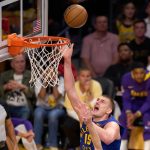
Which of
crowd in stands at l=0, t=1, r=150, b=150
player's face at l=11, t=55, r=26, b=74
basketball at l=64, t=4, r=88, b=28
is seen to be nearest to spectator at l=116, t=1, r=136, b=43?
crowd in stands at l=0, t=1, r=150, b=150

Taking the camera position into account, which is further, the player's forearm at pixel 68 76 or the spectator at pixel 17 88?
the spectator at pixel 17 88

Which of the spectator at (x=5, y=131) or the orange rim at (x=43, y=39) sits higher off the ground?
the orange rim at (x=43, y=39)

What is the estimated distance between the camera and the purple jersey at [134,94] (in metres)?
8.83

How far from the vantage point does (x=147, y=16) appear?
34.7 feet


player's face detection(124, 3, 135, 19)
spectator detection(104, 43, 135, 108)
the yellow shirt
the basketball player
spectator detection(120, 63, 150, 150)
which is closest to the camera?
the basketball player

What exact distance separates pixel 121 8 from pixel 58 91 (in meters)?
2.34

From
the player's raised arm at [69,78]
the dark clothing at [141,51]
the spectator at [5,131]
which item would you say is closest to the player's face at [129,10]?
the dark clothing at [141,51]

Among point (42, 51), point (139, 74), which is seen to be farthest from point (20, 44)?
point (139, 74)

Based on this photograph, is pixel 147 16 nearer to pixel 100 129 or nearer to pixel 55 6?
pixel 55 6

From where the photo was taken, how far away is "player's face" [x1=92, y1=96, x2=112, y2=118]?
6109 mm

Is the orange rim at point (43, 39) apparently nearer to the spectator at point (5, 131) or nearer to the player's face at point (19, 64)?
the spectator at point (5, 131)

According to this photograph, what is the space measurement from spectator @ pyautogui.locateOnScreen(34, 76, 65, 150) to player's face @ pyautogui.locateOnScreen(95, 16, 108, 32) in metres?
1.33

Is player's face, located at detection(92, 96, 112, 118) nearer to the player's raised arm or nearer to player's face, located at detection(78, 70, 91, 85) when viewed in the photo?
the player's raised arm

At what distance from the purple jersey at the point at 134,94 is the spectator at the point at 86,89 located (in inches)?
14.8
